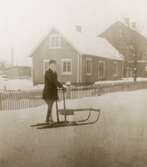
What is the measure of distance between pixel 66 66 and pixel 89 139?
1.23 feet

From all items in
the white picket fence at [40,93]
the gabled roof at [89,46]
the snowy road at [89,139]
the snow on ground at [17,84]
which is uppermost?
the gabled roof at [89,46]

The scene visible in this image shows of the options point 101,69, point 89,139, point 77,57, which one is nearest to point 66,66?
point 77,57

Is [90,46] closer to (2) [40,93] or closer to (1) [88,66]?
(1) [88,66]

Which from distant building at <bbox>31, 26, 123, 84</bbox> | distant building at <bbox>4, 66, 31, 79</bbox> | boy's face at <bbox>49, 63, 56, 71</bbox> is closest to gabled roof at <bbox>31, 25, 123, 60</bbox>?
distant building at <bbox>31, 26, 123, 84</bbox>

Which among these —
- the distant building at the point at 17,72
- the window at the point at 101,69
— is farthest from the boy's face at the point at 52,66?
the window at the point at 101,69

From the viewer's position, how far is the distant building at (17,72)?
1754mm

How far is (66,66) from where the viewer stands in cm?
172

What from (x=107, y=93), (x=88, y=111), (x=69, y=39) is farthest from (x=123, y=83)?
(x=69, y=39)

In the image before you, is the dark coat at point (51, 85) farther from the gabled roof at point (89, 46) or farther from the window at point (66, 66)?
the gabled roof at point (89, 46)

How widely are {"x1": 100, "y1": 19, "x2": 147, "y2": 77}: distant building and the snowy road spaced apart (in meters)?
0.12

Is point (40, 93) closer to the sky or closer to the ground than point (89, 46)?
closer to the ground

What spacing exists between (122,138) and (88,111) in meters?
0.21

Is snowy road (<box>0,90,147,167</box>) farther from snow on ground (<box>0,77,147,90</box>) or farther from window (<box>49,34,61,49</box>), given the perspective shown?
window (<box>49,34,61,49</box>)

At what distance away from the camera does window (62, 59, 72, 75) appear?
5.62ft
